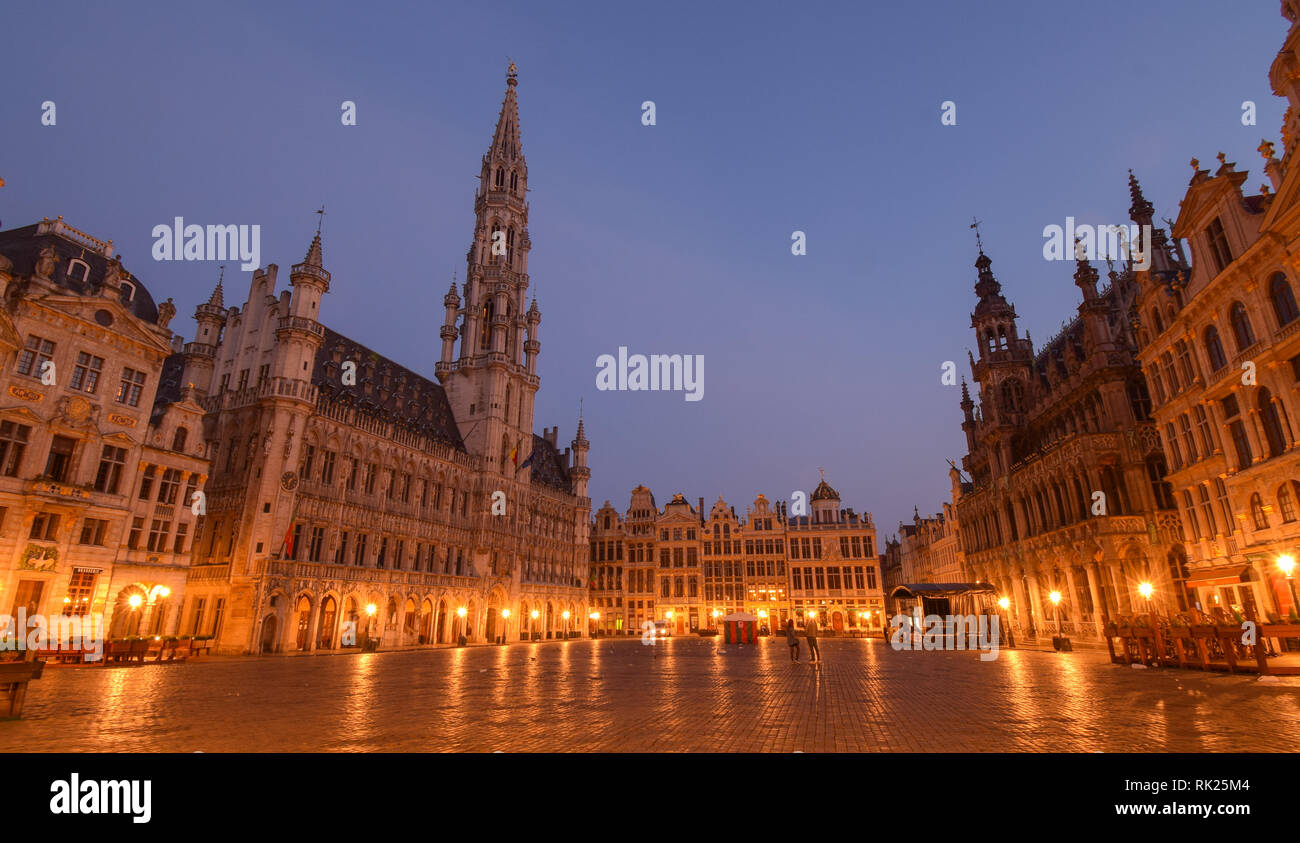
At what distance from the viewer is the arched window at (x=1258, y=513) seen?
2312 cm

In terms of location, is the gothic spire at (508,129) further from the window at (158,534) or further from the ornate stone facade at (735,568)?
the window at (158,534)

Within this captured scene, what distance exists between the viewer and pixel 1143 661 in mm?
21125

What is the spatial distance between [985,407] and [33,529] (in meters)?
59.9

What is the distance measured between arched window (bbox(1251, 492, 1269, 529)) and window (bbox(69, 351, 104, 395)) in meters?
50.1

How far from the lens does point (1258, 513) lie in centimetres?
2364

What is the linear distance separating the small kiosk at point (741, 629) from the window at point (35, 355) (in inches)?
1730

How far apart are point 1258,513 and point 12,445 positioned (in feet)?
166

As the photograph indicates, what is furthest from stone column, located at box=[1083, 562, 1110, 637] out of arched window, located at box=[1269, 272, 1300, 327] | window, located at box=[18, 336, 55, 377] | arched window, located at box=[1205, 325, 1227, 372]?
window, located at box=[18, 336, 55, 377]

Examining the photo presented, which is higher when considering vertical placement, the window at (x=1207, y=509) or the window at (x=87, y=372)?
the window at (x=87, y=372)

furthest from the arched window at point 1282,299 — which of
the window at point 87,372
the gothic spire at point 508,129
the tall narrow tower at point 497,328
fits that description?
the gothic spire at point 508,129

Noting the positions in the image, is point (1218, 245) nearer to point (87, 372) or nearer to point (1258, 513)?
point (1258, 513)

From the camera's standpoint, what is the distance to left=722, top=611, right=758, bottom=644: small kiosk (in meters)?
49.0
